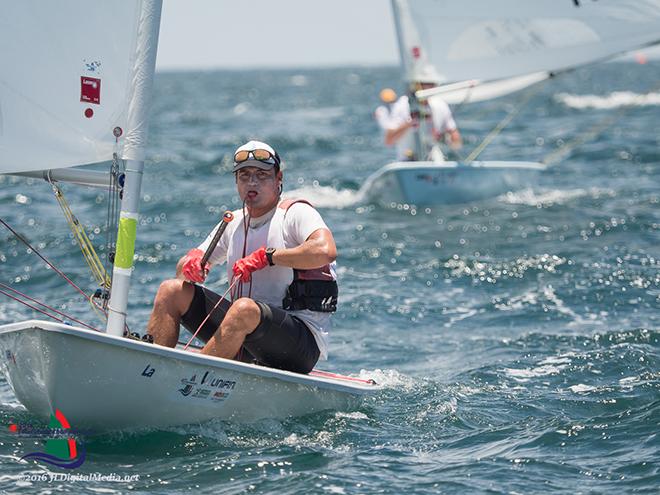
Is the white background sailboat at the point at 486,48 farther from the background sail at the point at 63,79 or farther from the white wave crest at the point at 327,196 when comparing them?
the background sail at the point at 63,79

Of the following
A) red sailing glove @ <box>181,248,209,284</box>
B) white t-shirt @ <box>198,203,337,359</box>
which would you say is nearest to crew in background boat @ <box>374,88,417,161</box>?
white t-shirt @ <box>198,203,337,359</box>

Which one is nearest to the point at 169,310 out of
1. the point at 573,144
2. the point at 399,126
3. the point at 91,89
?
the point at 91,89

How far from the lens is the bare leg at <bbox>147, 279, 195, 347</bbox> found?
5738 mm

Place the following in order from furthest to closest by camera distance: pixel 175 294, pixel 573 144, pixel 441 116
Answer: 1. pixel 573 144
2. pixel 441 116
3. pixel 175 294

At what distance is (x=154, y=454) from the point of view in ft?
17.9

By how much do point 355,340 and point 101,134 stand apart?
11.5 ft

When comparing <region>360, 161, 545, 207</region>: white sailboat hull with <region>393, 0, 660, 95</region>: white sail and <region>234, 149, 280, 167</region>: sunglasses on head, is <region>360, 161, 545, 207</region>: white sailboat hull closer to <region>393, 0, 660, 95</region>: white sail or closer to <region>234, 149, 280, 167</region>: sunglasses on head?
<region>393, 0, 660, 95</region>: white sail

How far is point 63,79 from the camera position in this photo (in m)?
5.34

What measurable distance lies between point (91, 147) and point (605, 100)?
39.8 meters

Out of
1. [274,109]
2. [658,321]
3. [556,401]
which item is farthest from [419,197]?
[274,109]

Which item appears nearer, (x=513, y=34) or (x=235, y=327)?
(x=235, y=327)

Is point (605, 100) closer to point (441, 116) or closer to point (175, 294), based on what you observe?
point (441, 116)

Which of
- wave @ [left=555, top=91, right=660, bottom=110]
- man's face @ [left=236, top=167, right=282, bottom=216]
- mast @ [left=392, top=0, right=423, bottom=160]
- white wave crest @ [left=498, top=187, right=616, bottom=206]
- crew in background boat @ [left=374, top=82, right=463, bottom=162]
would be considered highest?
wave @ [left=555, top=91, right=660, bottom=110]

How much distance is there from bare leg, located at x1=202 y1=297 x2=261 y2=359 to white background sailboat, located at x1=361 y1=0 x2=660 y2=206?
746cm
